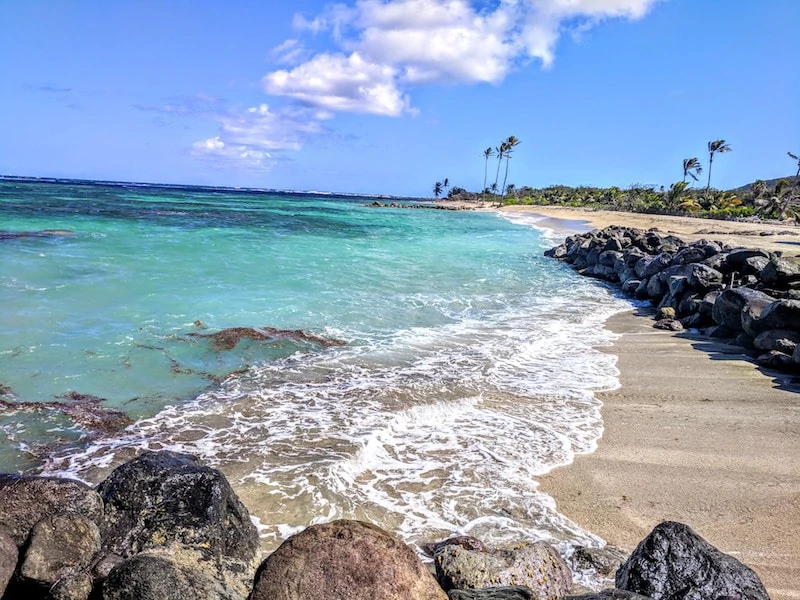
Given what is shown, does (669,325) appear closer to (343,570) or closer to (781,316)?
(781,316)

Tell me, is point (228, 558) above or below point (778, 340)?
below

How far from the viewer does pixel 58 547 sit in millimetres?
3443

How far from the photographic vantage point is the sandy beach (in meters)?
4.86

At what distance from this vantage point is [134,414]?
285 inches

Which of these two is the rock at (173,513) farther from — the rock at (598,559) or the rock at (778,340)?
the rock at (778,340)

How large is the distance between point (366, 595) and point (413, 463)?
327cm

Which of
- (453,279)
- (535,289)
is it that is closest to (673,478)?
(535,289)

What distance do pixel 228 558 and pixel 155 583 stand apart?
2.79 feet

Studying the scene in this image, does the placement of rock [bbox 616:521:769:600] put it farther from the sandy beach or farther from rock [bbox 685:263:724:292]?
rock [bbox 685:263:724:292]

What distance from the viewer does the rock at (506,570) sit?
378 cm

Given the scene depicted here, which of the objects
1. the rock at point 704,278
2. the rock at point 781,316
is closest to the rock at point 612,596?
the rock at point 781,316

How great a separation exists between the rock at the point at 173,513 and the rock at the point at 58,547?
0.23 meters

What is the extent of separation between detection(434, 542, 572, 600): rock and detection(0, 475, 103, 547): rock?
8.69ft

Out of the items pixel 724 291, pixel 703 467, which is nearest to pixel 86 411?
pixel 703 467
